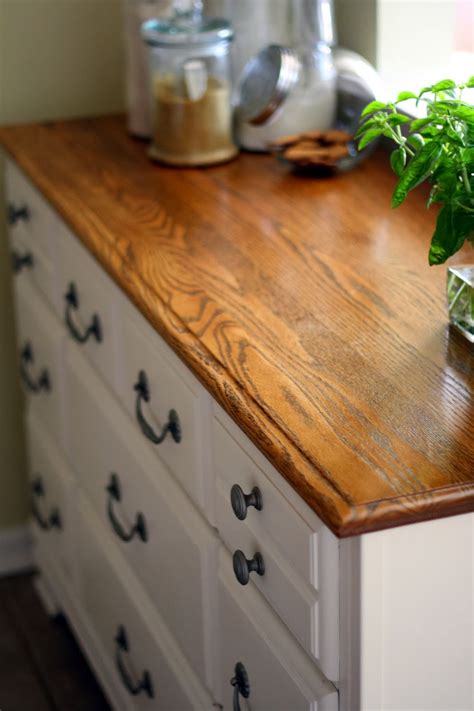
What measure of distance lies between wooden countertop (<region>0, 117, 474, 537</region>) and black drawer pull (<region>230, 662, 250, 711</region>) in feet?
1.01

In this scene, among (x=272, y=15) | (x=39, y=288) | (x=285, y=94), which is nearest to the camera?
(x=285, y=94)

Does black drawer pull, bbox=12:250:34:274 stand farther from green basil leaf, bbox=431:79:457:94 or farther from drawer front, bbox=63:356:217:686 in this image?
green basil leaf, bbox=431:79:457:94

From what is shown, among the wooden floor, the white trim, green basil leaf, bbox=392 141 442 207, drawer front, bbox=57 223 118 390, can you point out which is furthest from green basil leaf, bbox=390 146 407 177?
the white trim

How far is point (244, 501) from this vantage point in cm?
106

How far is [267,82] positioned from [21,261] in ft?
1.83

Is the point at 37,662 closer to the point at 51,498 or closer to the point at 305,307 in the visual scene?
the point at 51,498

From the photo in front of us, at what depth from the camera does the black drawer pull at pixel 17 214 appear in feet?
6.30

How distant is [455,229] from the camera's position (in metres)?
1.05

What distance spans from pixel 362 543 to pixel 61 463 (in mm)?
1143

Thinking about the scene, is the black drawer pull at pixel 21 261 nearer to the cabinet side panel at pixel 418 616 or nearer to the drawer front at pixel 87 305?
the drawer front at pixel 87 305

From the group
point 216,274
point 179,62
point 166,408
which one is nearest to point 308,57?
point 179,62

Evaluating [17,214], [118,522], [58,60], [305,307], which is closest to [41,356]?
[17,214]

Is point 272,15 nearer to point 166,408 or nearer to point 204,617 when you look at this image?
point 166,408

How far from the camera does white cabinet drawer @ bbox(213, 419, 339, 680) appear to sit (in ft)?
3.15
